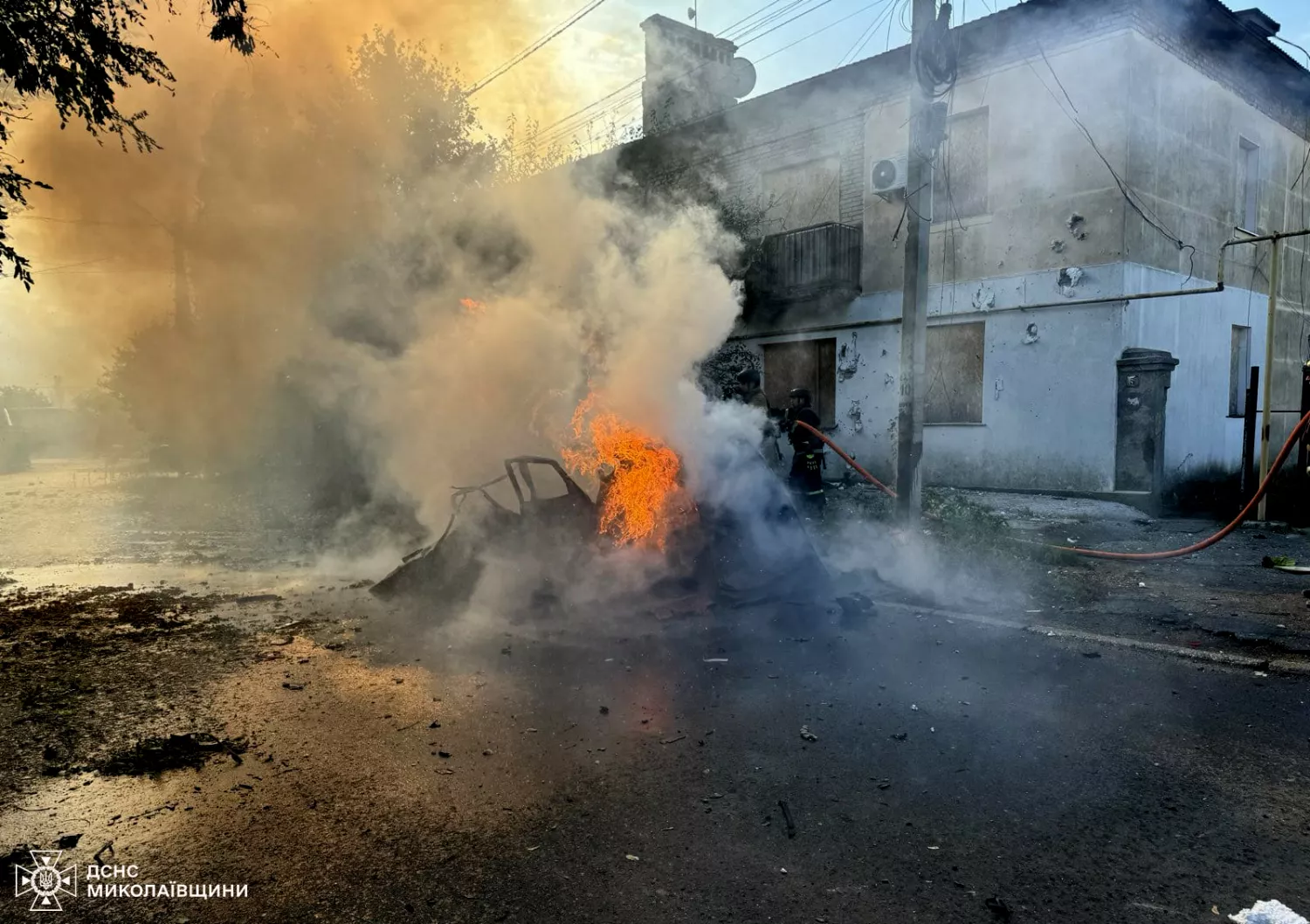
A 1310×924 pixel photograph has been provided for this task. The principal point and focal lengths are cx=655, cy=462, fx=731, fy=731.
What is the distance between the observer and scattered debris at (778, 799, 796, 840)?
2783mm

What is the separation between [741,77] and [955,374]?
10.1 metres

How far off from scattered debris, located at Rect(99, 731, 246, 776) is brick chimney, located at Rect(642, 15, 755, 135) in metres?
17.1

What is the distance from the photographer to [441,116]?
13.9 m

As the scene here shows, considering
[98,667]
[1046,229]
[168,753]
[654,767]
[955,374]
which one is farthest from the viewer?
[955,374]

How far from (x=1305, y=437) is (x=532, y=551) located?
7271 millimetres

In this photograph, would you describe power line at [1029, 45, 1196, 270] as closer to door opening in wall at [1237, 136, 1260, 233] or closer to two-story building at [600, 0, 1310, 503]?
two-story building at [600, 0, 1310, 503]

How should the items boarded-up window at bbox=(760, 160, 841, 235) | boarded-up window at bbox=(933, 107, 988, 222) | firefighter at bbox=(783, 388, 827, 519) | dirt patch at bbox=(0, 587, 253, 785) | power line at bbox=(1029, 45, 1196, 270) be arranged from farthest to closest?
boarded-up window at bbox=(760, 160, 841, 235) → boarded-up window at bbox=(933, 107, 988, 222) → power line at bbox=(1029, 45, 1196, 270) → firefighter at bbox=(783, 388, 827, 519) → dirt patch at bbox=(0, 587, 253, 785)

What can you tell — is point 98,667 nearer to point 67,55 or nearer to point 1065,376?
point 67,55

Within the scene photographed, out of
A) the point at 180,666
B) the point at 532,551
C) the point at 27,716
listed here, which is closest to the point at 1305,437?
the point at 532,551

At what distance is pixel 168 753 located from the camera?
3.56m

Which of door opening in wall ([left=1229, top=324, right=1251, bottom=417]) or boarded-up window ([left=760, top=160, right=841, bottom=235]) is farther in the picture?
boarded-up window ([left=760, top=160, right=841, bottom=235])

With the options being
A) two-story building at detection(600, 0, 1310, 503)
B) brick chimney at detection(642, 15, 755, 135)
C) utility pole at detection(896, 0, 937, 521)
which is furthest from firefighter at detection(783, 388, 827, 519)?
brick chimney at detection(642, 15, 755, 135)

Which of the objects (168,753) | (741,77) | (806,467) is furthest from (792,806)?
(741,77)

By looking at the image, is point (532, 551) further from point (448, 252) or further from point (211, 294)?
point (211, 294)
